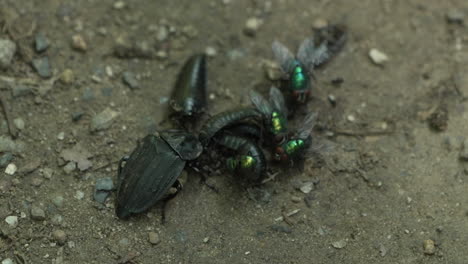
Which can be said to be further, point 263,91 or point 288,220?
point 263,91

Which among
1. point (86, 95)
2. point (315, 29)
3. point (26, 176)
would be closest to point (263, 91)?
point (315, 29)

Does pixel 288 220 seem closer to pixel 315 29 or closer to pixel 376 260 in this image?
pixel 376 260

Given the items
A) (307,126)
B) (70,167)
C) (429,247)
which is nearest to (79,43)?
(70,167)

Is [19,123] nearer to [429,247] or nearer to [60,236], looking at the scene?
[60,236]

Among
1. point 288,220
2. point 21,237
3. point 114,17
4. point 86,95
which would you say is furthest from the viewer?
point 114,17

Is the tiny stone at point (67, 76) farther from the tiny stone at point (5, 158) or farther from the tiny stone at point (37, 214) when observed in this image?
the tiny stone at point (37, 214)

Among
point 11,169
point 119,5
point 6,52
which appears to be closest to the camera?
point 11,169

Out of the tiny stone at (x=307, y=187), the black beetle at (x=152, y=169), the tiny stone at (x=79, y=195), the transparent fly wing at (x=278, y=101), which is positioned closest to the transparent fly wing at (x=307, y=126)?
the transparent fly wing at (x=278, y=101)

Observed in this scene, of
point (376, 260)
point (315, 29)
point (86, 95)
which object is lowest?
point (376, 260)

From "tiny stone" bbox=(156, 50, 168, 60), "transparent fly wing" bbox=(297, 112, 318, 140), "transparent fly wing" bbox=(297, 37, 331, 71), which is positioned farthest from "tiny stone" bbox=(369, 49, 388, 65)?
"tiny stone" bbox=(156, 50, 168, 60)
